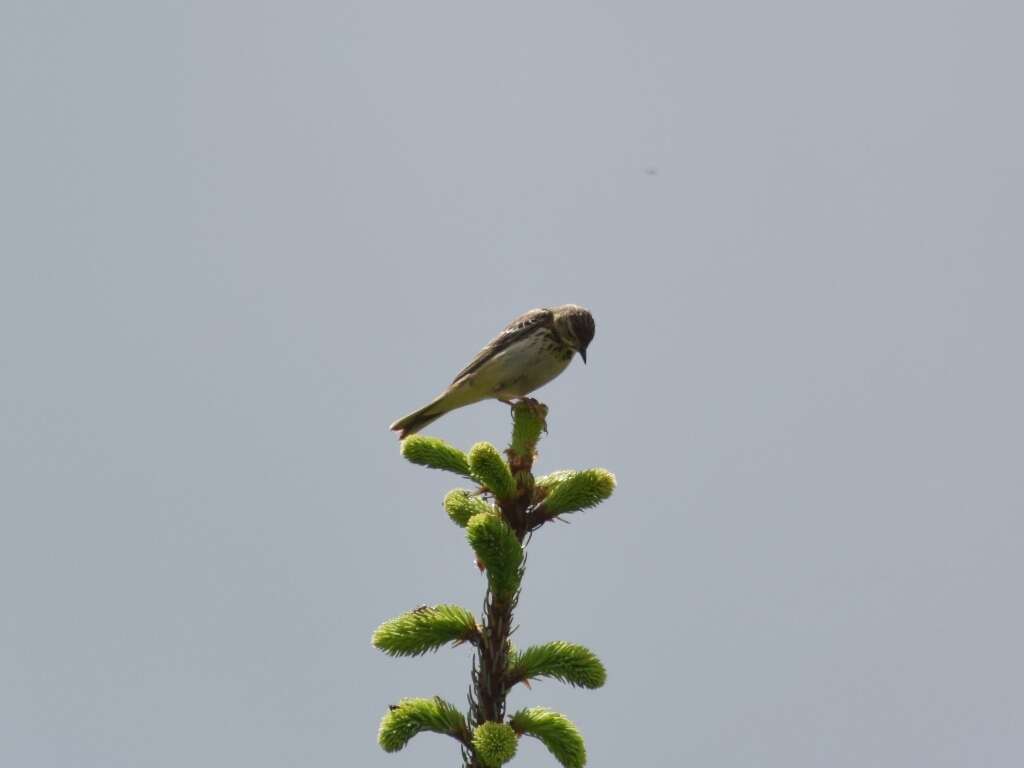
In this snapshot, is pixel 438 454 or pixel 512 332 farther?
pixel 512 332

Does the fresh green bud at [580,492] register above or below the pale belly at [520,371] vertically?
below

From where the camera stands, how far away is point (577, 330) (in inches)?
496

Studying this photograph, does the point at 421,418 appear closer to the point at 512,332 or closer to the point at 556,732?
the point at 512,332

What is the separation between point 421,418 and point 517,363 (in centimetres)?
132

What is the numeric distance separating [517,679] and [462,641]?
1.10 ft

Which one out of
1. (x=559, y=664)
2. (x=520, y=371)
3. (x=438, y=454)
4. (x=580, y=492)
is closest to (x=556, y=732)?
(x=559, y=664)

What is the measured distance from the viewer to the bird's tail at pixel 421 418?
12305 millimetres

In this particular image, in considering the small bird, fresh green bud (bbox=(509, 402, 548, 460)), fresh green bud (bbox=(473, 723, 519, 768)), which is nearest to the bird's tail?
the small bird

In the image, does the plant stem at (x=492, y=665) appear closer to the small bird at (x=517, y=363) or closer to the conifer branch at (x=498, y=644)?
the conifer branch at (x=498, y=644)

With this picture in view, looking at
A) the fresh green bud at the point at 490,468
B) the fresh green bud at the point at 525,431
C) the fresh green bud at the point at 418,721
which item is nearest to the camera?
the fresh green bud at the point at 418,721

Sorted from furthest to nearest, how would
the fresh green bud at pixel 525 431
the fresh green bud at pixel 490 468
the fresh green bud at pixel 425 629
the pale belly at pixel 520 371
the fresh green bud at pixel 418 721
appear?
the pale belly at pixel 520 371
the fresh green bud at pixel 525 431
the fresh green bud at pixel 490 468
the fresh green bud at pixel 425 629
the fresh green bud at pixel 418 721

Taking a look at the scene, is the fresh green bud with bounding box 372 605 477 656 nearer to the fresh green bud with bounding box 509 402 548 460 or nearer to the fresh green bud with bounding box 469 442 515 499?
the fresh green bud with bounding box 469 442 515 499

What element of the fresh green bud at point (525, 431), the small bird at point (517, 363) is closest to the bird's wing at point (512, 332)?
the small bird at point (517, 363)

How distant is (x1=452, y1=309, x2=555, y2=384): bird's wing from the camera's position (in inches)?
491
